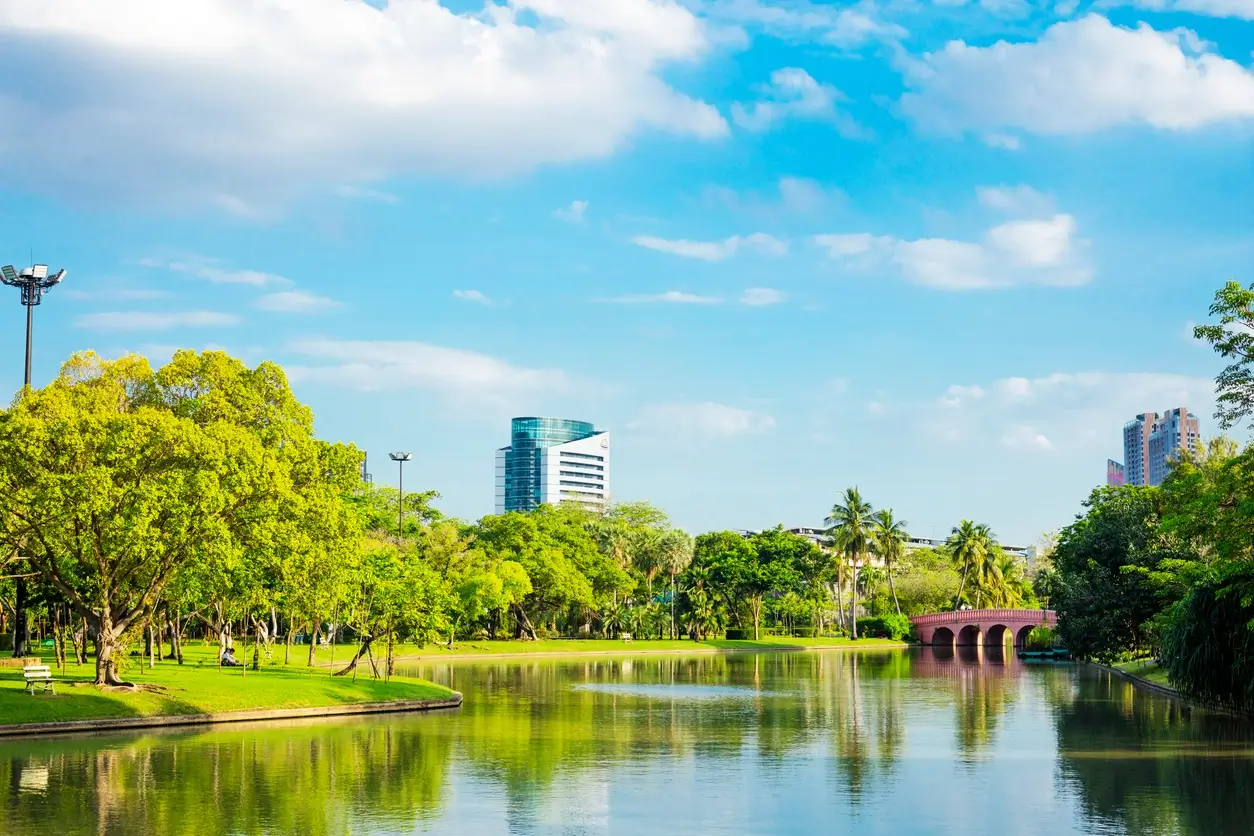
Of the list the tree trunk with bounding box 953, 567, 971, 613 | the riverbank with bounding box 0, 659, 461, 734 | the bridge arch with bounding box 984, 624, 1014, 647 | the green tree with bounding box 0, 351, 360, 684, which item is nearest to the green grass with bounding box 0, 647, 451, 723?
the riverbank with bounding box 0, 659, 461, 734

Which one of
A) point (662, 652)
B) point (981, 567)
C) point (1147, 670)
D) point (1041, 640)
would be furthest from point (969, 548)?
point (1147, 670)

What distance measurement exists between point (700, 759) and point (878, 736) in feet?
27.5

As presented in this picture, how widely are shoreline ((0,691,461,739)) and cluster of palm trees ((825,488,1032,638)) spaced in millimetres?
86315

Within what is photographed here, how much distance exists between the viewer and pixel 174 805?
73.9 ft

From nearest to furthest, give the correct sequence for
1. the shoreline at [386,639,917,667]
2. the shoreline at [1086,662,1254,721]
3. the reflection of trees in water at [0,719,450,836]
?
1. the reflection of trees in water at [0,719,450,836]
2. the shoreline at [1086,662,1254,721]
3. the shoreline at [386,639,917,667]

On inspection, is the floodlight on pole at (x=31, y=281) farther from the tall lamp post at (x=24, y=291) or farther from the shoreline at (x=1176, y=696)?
the shoreline at (x=1176, y=696)

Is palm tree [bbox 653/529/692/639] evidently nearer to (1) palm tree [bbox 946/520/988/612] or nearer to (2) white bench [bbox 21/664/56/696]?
(1) palm tree [bbox 946/520/988/612]

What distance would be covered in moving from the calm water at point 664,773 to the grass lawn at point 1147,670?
33.6 feet

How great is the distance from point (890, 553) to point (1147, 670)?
233 feet

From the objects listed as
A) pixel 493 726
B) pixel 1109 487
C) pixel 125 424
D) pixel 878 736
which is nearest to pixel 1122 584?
pixel 1109 487

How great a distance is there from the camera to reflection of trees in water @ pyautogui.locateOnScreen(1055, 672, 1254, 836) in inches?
859

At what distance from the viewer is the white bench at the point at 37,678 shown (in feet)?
123

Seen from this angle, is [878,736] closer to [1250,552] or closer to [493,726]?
[493,726]

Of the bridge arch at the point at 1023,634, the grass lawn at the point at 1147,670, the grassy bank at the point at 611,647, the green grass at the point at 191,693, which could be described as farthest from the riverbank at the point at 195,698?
the bridge arch at the point at 1023,634
